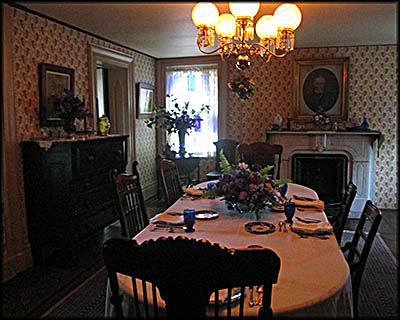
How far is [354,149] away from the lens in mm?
4961

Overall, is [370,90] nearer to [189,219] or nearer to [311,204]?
[311,204]

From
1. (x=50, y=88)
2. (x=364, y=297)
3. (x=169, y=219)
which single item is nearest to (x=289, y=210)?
(x=169, y=219)

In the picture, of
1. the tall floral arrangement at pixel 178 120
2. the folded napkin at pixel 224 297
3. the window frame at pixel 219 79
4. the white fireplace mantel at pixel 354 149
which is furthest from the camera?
the window frame at pixel 219 79

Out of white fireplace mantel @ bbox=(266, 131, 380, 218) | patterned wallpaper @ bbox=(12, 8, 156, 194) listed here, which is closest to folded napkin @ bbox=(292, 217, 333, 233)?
patterned wallpaper @ bbox=(12, 8, 156, 194)

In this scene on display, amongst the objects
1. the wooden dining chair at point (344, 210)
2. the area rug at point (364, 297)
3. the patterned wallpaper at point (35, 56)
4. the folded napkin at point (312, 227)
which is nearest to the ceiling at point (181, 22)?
the patterned wallpaper at point (35, 56)

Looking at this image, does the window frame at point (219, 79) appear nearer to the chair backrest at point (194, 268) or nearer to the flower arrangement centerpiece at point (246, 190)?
the flower arrangement centerpiece at point (246, 190)

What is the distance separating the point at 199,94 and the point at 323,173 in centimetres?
241

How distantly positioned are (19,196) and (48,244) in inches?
20.6

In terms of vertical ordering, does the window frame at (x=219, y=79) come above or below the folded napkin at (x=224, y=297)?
above

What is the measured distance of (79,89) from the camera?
402cm

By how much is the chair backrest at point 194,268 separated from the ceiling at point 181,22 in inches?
78.2

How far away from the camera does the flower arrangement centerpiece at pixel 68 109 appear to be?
3.37 meters

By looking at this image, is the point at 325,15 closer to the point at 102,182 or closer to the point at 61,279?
the point at 102,182

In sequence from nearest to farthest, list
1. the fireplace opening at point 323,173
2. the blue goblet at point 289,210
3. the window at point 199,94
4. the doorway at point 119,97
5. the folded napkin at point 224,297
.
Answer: the folded napkin at point 224,297
the blue goblet at point 289,210
the fireplace opening at point 323,173
the doorway at point 119,97
the window at point 199,94
